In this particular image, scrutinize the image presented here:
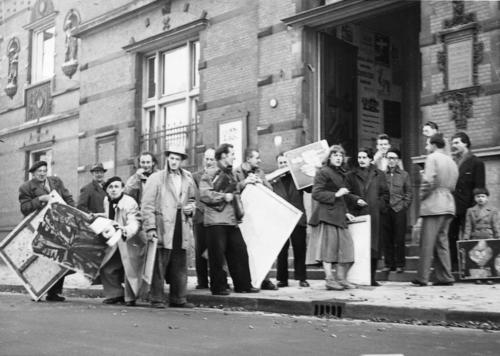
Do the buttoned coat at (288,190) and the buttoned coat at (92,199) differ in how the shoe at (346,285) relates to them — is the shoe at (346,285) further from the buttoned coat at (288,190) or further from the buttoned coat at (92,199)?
the buttoned coat at (92,199)

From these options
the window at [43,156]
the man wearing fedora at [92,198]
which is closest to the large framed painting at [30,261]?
the man wearing fedora at [92,198]

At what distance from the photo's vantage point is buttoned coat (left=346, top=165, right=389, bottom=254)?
1005cm

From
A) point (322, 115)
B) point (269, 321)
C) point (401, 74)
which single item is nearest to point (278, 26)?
point (322, 115)

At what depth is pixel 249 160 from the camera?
10.5 meters

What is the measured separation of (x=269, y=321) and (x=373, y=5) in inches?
296

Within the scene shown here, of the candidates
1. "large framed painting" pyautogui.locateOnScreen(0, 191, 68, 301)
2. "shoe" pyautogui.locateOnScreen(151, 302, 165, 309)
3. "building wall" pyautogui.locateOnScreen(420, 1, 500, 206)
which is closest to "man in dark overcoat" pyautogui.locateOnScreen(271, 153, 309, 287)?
"shoe" pyautogui.locateOnScreen(151, 302, 165, 309)

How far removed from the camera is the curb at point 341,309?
23.7 feet

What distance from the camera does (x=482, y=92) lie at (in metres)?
11.3

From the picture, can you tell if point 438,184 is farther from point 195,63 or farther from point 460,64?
point 195,63

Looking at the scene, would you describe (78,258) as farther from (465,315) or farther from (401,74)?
(401,74)

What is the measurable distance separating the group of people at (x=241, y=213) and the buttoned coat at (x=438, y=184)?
0.01 meters

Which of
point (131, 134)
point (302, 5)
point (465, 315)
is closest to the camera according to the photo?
point (465, 315)

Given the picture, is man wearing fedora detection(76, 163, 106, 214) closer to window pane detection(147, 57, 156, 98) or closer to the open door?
the open door

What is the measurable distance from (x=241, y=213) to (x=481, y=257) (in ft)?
10.1
